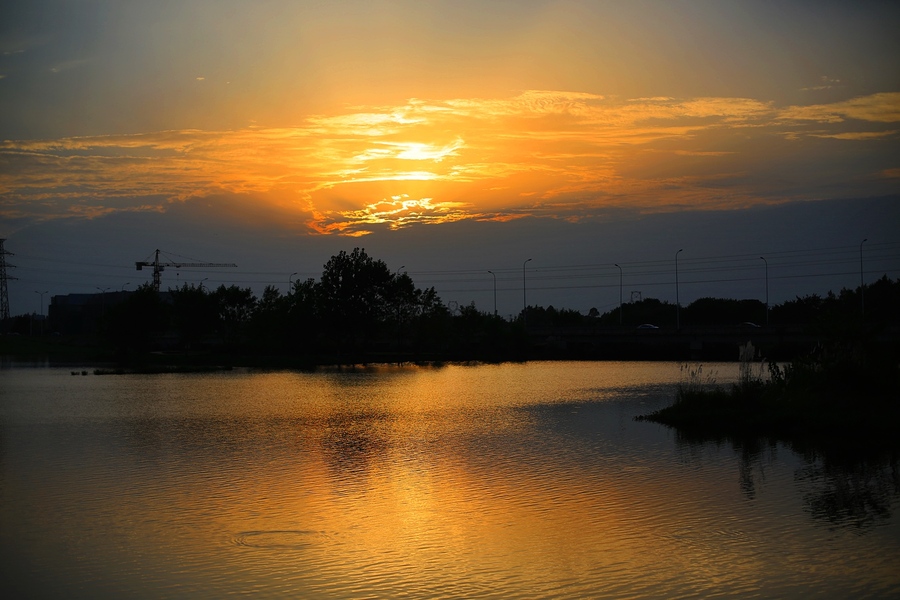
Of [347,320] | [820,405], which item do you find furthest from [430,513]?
[347,320]

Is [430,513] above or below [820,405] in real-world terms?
below

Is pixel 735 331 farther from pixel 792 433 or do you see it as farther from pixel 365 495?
pixel 365 495

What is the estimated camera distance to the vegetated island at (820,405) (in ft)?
93.1

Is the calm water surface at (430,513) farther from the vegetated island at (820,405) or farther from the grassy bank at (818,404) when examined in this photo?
the grassy bank at (818,404)

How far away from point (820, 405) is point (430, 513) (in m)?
18.8

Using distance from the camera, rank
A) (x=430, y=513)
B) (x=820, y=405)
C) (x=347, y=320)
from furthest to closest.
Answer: (x=347, y=320) < (x=820, y=405) < (x=430, y=513)

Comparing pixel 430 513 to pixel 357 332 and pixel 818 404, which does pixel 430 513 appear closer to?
pixel 818 404

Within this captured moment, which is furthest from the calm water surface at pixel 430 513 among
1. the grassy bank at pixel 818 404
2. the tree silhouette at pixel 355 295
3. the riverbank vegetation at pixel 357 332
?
the tree silhouette at pixel 355 295

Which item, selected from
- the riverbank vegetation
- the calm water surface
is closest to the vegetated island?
the calm water surface

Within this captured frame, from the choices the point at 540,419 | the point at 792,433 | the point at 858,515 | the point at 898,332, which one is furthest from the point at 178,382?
the point at 898,332

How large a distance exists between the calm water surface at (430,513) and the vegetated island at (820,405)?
2.33 meters

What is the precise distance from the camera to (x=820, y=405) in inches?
1217

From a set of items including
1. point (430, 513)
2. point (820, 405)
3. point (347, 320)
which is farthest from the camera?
point (347, 320)

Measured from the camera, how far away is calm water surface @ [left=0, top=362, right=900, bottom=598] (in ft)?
44.8
